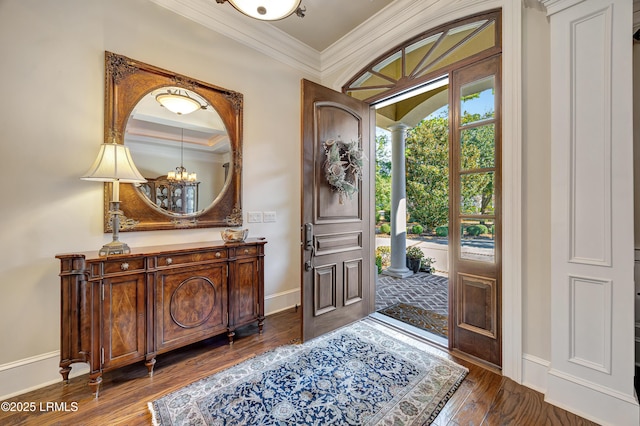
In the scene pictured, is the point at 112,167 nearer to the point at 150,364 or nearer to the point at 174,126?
the point at 174,126

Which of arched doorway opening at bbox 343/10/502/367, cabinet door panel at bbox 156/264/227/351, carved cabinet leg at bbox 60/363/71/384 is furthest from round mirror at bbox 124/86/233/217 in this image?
arched doorway opening at bbox 343/10/502/367

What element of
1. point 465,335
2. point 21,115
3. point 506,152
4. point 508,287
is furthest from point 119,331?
point 506,152

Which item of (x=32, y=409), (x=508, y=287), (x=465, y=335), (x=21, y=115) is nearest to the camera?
(x=32, y=409)

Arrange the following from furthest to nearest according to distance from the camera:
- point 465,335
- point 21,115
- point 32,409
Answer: point 465,335
point 21,115
point 32,409

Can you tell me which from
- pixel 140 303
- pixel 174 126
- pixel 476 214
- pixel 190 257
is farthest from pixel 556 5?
pixel 140 303

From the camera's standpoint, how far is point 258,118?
3.11m

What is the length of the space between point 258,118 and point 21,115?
76.4 inches

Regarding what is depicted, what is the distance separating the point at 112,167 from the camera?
1.92 m

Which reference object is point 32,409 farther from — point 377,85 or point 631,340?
point 377,85

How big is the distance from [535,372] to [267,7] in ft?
10.5

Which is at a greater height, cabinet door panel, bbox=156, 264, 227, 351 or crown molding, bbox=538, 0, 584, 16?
crown molding, bbox=538, 0, 584, 16

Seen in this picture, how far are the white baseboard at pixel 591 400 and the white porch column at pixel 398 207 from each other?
3387 mm

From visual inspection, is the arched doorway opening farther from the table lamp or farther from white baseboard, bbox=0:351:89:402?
white baseboard, bbox=0:351:89:402

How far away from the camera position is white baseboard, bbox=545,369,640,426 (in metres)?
1.50
